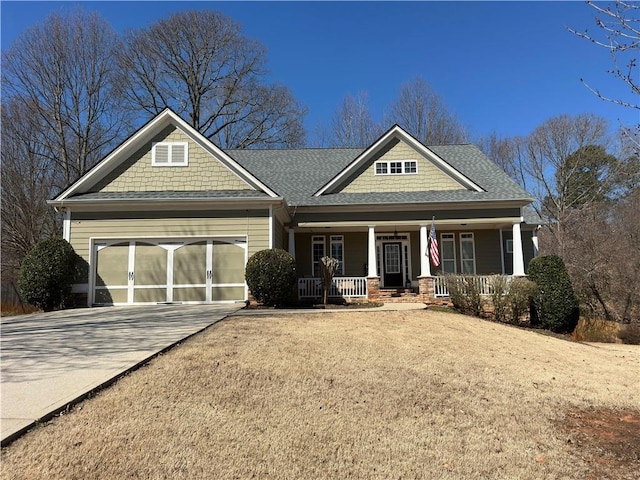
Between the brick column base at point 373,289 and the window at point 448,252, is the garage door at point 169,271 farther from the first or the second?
the window at point 448,252

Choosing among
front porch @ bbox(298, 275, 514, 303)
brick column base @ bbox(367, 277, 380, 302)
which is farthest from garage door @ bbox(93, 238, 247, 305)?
brick column base @ bbox(367, 277, 380, 302)

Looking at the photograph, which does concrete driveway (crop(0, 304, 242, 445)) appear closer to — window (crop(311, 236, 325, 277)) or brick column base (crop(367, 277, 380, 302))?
brick column base (crop(367, 277, 380, 302))

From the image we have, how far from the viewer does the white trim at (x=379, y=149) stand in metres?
16.2

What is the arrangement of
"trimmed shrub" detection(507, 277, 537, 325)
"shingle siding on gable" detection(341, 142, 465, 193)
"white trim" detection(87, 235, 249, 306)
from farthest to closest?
"shingle siding on gable" detection(341, 142, 465, 193)
"white trim" detection(87, 235, 249, 306)
"trimmed shrub" detection(507, 277, 537, 325)

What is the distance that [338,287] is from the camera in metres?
15.4

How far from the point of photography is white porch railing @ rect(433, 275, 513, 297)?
518 inches

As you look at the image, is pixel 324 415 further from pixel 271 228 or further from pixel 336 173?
pixel 336 173

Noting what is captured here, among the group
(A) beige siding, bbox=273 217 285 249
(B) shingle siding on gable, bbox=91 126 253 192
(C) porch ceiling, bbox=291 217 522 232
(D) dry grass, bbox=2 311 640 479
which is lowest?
(D) dry grass, bbox=2 311 640 479

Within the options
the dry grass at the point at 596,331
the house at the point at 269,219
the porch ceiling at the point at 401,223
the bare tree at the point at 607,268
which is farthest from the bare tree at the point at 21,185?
the bare tree at the point at 607,268

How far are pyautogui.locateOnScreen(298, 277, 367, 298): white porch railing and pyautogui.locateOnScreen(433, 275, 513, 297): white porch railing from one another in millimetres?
2580

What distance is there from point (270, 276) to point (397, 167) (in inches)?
295

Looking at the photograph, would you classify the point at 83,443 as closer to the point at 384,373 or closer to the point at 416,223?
the point at 384,373

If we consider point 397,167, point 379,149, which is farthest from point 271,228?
point 397,167

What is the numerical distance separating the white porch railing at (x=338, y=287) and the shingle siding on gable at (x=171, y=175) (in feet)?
13.9
